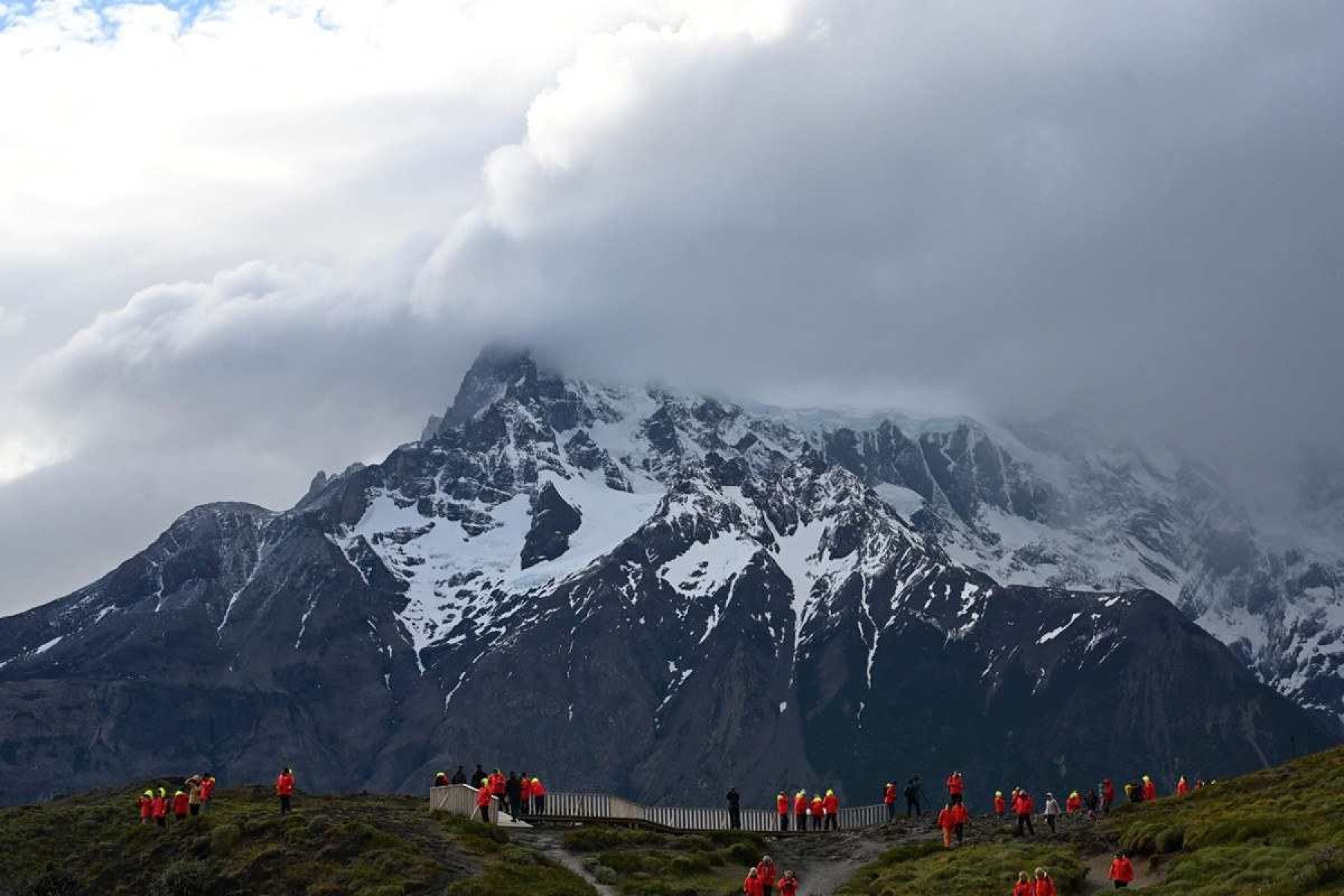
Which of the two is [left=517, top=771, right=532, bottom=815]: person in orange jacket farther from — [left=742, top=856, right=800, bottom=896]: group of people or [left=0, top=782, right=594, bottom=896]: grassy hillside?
[left=742, top=856, right=800, bottom=896]: group of people

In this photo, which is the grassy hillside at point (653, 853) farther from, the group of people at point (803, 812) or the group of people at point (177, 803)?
the group of people at point (803, 812)

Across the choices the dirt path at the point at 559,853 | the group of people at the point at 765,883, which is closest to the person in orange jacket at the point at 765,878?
the group of people at the point at 765,883

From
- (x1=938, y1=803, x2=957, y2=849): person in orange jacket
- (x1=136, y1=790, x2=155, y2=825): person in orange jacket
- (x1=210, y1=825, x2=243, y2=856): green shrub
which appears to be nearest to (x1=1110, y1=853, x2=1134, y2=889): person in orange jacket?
(x1=938, y1=803, x2=957, y2=849): person in orange jacket

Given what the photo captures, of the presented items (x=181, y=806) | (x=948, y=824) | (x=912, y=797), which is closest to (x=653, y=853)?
(x=948, y=824)

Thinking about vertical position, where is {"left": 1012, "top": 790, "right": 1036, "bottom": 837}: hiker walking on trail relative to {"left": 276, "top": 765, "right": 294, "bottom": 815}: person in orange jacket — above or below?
below

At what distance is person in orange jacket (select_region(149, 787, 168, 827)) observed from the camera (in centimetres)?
11568

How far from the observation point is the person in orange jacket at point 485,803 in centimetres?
11281

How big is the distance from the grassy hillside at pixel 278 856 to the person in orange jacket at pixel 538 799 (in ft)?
19.1

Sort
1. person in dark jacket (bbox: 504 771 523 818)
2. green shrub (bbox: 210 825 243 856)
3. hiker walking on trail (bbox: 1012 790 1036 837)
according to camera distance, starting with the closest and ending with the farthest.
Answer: green shrub (bbox: 210 825 243 856)
hiker walking on trail (bbox: 1012 790 1036 837)
person in dark jacket (bbox: 504 771 523 818)

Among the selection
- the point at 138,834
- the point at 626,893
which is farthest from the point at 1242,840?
the point at 138,834

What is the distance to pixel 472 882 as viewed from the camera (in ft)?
309

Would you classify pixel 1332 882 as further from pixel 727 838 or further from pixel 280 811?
pixel 280 811

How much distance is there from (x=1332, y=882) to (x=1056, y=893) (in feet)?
49.6

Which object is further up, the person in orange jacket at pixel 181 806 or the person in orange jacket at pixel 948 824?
the person in orange jacket at pixel 181 806
